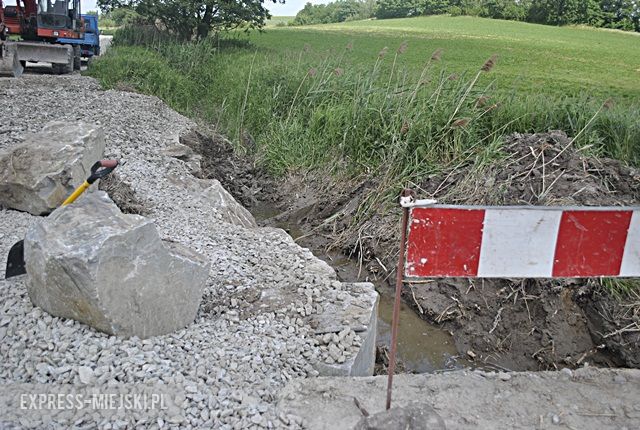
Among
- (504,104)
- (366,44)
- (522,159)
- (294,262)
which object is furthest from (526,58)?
(294,262)

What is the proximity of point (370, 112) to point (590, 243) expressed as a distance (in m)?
5.29

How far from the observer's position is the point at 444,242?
9.70ft

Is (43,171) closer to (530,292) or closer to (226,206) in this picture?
(226,206)

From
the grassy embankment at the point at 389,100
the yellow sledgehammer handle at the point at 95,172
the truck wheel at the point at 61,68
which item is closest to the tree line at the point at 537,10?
the grassy embankment at the point at 389,100

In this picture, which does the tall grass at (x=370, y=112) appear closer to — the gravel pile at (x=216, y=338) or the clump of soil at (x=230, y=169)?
the clump of soil at (x=230, y=169)

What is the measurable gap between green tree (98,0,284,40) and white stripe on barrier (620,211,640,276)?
17.6 meters

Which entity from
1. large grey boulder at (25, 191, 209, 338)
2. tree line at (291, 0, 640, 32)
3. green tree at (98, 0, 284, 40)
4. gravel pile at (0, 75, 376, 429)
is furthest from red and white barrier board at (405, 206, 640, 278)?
tree line at (291, 0, 640, 32)


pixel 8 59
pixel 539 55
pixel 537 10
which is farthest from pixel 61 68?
pixel 537 10

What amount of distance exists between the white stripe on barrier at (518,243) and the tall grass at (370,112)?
3.95 meters

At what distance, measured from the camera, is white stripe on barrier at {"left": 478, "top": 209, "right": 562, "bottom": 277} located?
2977 mm

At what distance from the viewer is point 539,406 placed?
318 centimetres

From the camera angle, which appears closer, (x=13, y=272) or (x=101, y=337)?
(x=101, y=337)

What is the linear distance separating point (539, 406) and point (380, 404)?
86 cm

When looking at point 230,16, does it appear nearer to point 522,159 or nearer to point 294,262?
point 522,159
